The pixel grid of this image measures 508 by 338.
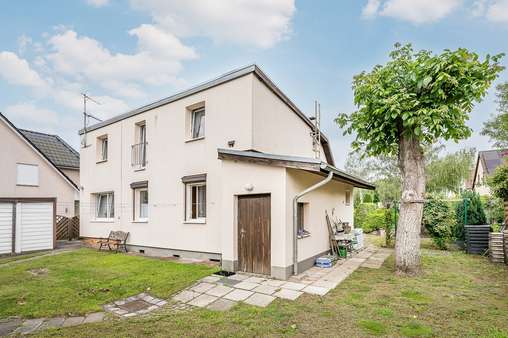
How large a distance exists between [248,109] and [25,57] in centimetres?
1222

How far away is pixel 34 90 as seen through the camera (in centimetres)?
1497

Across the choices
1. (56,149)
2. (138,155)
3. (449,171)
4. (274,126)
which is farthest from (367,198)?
(56,149)

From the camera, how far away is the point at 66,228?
645 inches

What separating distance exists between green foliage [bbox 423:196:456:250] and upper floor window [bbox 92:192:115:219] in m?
13.7

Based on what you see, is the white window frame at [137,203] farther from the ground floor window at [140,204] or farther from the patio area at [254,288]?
the patio area at [254,288]

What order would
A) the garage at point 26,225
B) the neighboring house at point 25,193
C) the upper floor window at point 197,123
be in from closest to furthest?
the upper floor window at point 197,123
the garage at point 26,225
the neighboring house at point 25,193

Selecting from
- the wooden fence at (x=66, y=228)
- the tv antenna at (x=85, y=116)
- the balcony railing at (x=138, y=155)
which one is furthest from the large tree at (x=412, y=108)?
the wooden fence at (x=66, y=228)

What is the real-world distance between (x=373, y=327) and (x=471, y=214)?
386 inches

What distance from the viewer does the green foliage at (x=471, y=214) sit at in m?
11.1

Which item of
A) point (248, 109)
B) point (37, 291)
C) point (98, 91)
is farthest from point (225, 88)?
point (98, 91)

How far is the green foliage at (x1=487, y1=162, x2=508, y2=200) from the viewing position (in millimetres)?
9219

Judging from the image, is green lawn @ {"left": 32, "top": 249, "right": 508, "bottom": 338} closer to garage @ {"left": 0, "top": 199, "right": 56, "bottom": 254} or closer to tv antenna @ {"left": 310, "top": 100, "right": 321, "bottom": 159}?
tv antenna @ {"left": 310, "top": 100, "right": 321, "bottom": 159}

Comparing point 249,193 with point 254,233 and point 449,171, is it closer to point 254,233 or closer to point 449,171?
point 254,233

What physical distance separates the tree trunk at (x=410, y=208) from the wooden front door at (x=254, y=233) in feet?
11.9
